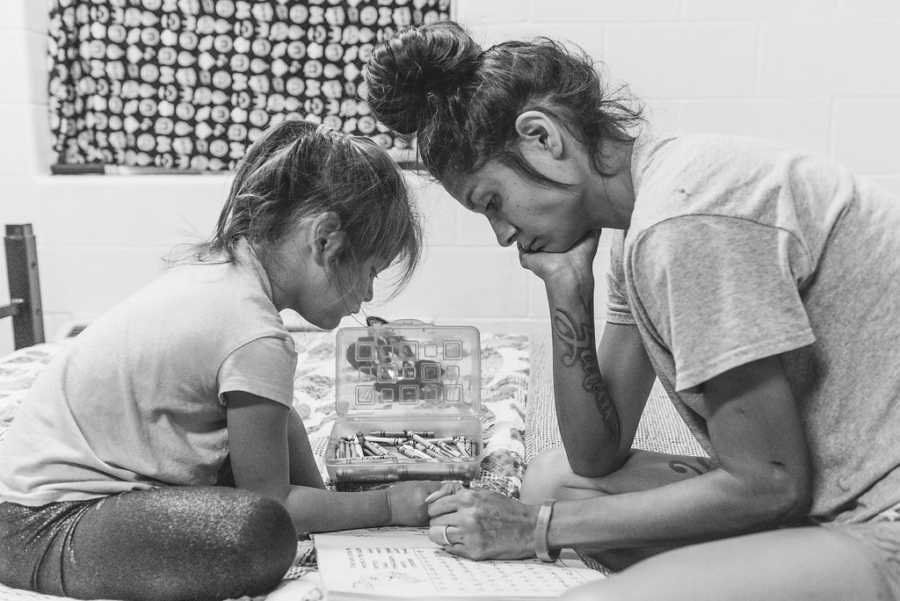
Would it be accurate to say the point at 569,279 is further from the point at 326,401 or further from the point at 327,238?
the point at 326,401

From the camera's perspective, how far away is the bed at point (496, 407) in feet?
4.33

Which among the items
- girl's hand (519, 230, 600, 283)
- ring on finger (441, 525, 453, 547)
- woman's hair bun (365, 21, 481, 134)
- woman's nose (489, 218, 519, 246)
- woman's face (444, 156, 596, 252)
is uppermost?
woman's hair bun (365, 21, 481, 134)

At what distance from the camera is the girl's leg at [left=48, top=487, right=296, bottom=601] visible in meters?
0.93

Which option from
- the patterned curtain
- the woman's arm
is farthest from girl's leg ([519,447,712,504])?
the patterned curtain

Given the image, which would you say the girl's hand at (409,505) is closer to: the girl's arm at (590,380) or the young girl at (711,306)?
the young girl at (711,306)

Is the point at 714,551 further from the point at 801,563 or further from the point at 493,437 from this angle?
the point at 493,437

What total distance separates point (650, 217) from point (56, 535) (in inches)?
27.6

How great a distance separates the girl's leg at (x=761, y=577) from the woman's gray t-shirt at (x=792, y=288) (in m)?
0.09

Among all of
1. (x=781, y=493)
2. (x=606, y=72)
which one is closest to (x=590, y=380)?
(x=781, y=493)

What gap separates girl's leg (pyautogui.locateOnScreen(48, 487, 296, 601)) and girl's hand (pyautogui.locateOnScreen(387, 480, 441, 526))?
20 cm

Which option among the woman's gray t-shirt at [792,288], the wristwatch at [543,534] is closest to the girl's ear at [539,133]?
the woman's gray t-shirt at [792,288]

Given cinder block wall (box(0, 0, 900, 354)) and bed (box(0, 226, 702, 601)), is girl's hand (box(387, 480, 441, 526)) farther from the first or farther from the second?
cinder block wall (box(0, 0, 900, 354))

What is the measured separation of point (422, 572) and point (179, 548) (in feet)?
0.81

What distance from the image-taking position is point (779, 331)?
80 cm
